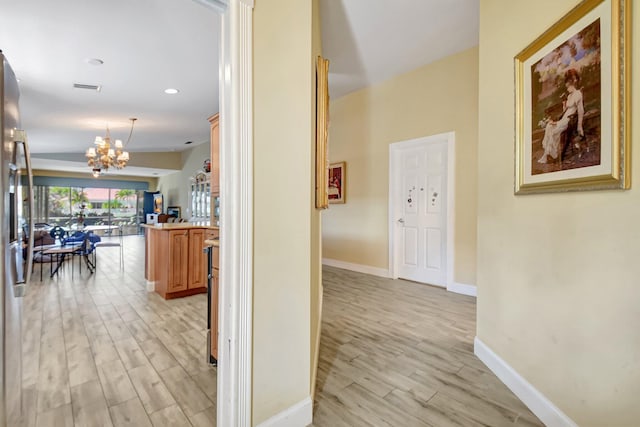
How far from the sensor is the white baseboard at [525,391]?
4.81 ft

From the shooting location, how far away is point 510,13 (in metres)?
1.92

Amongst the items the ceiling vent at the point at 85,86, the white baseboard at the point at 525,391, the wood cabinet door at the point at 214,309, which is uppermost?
the ceiling vent at the point at 85,86

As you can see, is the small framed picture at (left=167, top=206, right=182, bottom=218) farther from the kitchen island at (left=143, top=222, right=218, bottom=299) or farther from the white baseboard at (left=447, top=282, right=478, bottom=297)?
the white baseboard at (left=447, top=282, right=478, bottom=297)

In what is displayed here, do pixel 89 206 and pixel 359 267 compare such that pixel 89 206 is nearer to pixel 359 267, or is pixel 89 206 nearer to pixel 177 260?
pixel 177 260

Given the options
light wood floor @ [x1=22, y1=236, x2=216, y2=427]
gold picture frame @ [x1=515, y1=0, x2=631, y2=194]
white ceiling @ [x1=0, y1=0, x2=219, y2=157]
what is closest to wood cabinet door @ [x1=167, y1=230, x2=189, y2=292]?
light wood floor @ [x1=22, y1=236, x2=216, y2=427]

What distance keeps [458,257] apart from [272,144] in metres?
3.33

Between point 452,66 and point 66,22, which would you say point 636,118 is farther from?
point 66,22

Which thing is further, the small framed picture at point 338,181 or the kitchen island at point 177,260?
the small framed picture at point 338,181

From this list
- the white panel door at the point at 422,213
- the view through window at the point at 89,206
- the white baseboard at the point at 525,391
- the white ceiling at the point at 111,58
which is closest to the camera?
the white baseboard at the point at 525,391

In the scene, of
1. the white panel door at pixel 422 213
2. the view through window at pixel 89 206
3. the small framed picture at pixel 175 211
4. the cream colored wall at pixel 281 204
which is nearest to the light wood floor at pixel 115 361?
the cream colored wall at pixel 281 204

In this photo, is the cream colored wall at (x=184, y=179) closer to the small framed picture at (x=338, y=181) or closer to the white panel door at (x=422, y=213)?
the small framed picture at (x=338, y=181)

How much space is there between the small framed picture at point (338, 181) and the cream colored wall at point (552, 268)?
10.1 feet

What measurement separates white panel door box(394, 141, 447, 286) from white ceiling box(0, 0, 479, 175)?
4.35ft

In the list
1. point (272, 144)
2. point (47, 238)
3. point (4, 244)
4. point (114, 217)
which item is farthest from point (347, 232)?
point (114, 217)
